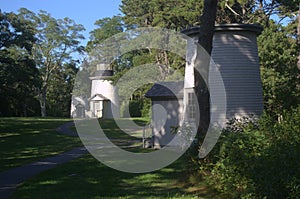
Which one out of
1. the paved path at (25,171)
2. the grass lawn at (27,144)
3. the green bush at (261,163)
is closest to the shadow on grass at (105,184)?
the paved path at (25,171)

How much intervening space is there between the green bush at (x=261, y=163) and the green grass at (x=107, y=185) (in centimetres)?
94

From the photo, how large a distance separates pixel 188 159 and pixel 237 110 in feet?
21.9

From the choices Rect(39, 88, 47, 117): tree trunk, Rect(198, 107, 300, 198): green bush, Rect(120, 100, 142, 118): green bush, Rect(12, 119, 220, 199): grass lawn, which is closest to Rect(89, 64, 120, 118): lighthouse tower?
Rect(120, 100, 142, 118): green bush

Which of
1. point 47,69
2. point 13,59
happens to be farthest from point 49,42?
point 13,59

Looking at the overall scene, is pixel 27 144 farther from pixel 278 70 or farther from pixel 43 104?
pixel 43 104

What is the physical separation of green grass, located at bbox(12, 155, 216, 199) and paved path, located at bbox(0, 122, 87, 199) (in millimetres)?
306

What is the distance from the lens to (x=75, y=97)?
2083 inches

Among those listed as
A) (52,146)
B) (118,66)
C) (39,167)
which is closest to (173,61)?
(118,66)

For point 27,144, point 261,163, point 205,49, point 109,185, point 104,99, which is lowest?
point 109,185

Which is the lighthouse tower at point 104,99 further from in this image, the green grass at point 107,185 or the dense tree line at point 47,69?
the green grass at point 107,185

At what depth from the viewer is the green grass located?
8.63 metres

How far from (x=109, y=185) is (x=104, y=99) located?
116 feet

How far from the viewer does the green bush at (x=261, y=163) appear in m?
6.01

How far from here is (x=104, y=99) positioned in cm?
4484
